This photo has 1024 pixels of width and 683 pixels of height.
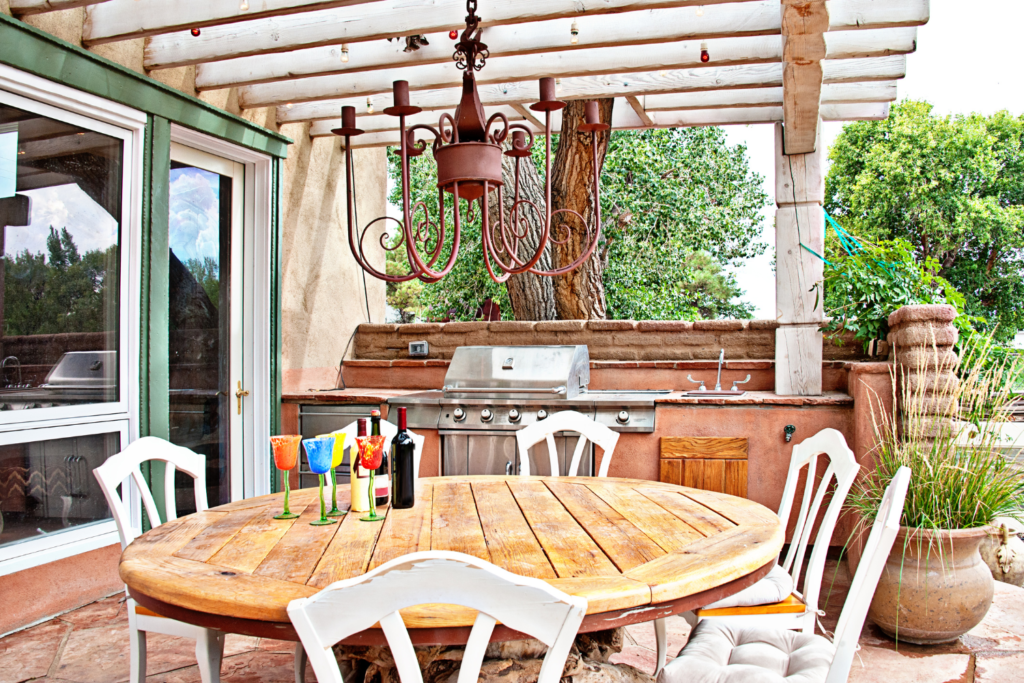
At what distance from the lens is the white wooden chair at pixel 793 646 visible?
1.59m

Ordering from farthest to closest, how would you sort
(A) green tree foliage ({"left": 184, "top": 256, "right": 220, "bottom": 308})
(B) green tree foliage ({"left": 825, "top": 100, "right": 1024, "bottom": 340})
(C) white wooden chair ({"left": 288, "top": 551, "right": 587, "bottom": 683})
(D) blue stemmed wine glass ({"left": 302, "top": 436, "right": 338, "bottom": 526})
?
(B) green tree foliage ({"left": 825, "top": 100, "right": 1024, "bottom": 340})
(A) green tree foliage ({"left": 184, "top": 256, "right": 220, "bottom": 308})
(D) blue stemmed wine glass ({"left": 302, "top": 436, "right": 338, "bottom": 526})
(C) white wooden chair ({"left": 288, "top": 551, "right": 587, "bottom": 683})

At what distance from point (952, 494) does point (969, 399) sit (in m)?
0.48

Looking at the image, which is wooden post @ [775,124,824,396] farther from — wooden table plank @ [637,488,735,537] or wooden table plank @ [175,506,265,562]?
wooden table plank @ [175,506,265,562]

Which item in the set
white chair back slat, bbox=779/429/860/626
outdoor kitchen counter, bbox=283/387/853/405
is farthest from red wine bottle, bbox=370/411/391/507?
outdoor kitchen counter, bbox=283/387/853/405

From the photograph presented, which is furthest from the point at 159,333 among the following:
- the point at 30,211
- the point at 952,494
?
the point at 952,494

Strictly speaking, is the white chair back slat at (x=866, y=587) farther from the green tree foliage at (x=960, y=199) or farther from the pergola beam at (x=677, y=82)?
the green tree foliage at (x=960, y=199)

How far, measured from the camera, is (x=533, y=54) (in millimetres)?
3633

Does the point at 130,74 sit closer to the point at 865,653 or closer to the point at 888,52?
the point at 888,52

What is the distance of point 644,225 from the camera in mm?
9742

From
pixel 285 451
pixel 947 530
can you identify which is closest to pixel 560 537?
pixel 285 451

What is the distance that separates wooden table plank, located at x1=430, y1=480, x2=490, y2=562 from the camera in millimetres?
1684

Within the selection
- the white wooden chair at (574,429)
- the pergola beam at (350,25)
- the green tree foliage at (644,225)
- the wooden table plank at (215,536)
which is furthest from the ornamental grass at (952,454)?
the green tree foliage at (644,225)

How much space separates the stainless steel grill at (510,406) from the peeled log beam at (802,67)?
5.18 ft

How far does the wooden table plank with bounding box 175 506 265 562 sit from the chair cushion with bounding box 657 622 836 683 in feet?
3.51
